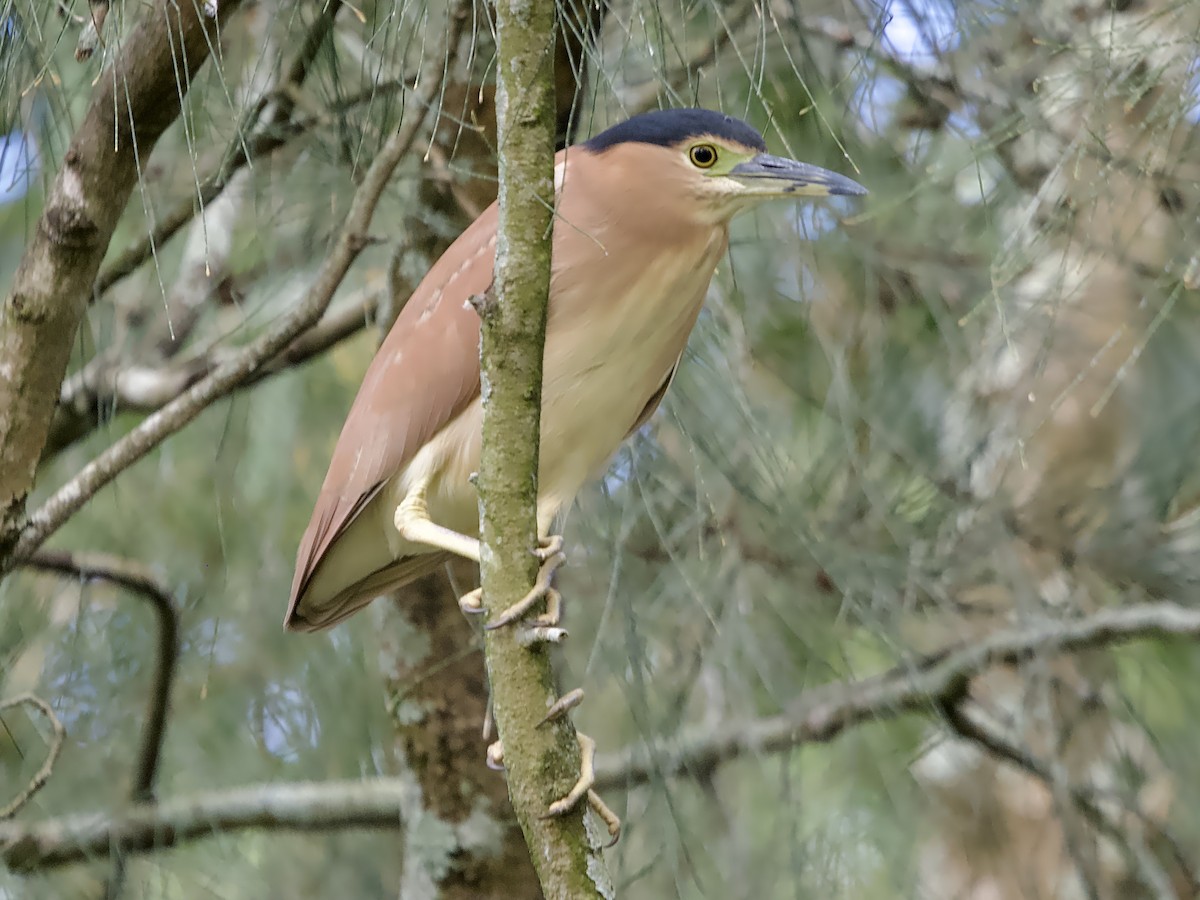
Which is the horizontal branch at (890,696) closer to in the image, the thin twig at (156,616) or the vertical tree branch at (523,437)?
the thin twig at (156,616)

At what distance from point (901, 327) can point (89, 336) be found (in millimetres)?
1512

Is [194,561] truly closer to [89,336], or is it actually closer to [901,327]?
[89,336]

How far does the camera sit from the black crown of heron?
150 cm

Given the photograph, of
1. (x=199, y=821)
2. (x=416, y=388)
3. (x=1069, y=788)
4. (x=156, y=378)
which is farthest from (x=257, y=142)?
(x=1069, y=788)

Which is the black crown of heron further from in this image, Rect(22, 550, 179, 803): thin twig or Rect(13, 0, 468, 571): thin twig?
Rect(22, 550, 179, 803): thin twig

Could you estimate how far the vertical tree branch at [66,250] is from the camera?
135 centimetres

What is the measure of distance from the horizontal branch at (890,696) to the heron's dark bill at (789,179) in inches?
29.6

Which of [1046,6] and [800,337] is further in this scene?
[800,337]

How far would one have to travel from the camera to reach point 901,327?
2834 mm

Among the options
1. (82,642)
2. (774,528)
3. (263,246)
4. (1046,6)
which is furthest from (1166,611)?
(82,642)

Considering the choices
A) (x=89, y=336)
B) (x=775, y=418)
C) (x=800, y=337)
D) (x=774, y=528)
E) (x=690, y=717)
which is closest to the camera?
(x=89, y=336)

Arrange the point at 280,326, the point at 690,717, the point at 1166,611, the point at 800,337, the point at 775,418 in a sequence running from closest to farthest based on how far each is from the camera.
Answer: the point at 280,326, the point at 1166,611, the point at 775,418, the point at 800,337, the point at 690,717

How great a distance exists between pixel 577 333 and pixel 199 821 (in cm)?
96

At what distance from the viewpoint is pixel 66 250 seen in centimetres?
135
